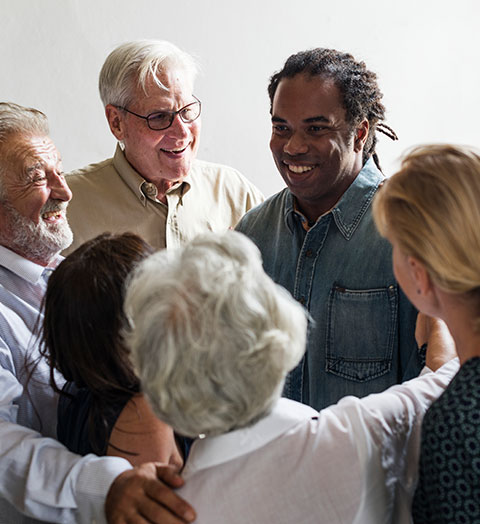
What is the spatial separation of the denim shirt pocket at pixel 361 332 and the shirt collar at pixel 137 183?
2.87 ft

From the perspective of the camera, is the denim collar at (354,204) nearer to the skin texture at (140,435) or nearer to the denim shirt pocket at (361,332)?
the denim shirt pocket at (361,332)

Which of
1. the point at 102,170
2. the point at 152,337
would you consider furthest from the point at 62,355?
the point at 102,170

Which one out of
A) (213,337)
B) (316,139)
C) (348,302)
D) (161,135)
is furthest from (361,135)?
(213,337)

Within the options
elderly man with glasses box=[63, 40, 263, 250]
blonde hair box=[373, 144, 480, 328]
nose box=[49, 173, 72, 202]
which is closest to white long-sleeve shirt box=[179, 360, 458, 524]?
blonde hair box=[373, 144, 480, 328]

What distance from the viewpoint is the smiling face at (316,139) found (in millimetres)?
1682

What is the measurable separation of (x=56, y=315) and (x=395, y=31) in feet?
9.01

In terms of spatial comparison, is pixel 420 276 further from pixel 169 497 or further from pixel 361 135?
pixel 361 135

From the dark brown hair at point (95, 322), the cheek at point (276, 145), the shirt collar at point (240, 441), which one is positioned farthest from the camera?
the cheek at point (276, 145)

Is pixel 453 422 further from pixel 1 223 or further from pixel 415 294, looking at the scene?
pixel 1 223

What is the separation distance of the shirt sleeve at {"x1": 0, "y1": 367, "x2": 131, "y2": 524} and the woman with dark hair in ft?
0.14

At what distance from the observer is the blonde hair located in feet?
2.95

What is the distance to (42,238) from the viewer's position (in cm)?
164

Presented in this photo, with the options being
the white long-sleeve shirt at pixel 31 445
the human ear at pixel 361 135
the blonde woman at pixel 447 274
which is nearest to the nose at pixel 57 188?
the white long-sleeve shirt at pixel 31 445

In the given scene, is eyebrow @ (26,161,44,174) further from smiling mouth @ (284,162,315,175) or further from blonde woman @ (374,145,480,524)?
blonde woman @ (374,145,480,524)
